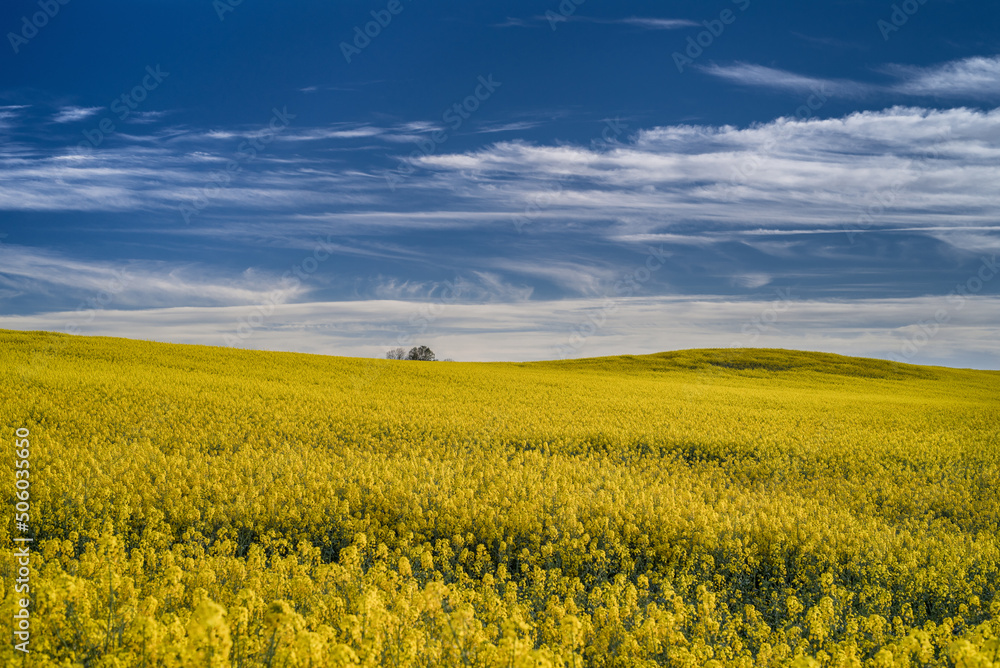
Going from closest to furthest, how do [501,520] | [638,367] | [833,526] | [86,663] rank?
[86,663]
[501,520]
[833,526]
[638,367]

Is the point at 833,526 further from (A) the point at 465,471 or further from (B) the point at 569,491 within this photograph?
(A) the point at 465,471

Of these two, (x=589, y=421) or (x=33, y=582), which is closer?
(x=33, y=582)

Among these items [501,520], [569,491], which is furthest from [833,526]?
[501,520]

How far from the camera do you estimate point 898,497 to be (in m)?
12.5

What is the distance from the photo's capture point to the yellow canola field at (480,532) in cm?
466

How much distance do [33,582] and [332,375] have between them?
2628 cm

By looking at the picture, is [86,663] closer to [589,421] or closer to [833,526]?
[833,526]

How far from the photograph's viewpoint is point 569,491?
10.8 meters

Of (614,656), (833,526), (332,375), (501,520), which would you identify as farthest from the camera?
(332,375)

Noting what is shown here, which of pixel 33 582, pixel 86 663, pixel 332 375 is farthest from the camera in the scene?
pixel 332 375

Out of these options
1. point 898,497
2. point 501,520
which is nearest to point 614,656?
point 501,520

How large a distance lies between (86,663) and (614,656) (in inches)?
169

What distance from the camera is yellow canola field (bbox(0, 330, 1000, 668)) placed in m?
4.66

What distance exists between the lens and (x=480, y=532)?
30.1 feet
